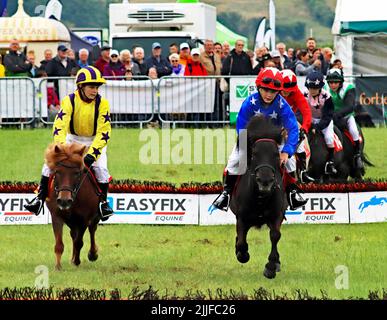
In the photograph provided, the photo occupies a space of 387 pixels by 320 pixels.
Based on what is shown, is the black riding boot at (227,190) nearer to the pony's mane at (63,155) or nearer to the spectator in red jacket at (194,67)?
the pony's mane at (63,155)

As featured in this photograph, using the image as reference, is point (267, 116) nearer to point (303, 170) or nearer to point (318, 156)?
point (303, 170)

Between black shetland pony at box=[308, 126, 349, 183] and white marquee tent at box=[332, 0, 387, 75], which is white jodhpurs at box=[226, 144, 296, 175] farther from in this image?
white marquee tent at box=[332, 0, 387, 75]

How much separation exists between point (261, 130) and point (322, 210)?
177 inches

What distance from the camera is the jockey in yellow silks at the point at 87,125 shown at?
545 inches

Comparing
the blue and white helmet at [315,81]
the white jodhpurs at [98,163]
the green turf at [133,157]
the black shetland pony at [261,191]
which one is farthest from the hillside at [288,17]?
the black shetland pony at [261,191]

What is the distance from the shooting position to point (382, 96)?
1121 inches

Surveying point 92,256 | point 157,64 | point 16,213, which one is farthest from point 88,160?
point 157,64

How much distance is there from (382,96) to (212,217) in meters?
12.4

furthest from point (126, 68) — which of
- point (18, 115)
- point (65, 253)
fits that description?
point (65, 253)

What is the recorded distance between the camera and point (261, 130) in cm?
1285

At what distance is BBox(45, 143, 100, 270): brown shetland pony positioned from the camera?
1328 centimetres

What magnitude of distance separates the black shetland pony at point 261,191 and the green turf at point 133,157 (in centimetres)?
772

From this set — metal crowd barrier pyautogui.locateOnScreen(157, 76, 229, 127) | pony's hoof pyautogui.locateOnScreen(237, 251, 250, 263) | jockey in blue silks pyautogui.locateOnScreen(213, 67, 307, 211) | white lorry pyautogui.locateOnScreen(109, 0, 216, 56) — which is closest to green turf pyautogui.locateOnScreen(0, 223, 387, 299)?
pony's hoof pyautogui.locateOnScreen(237, 251, 250, 263)
